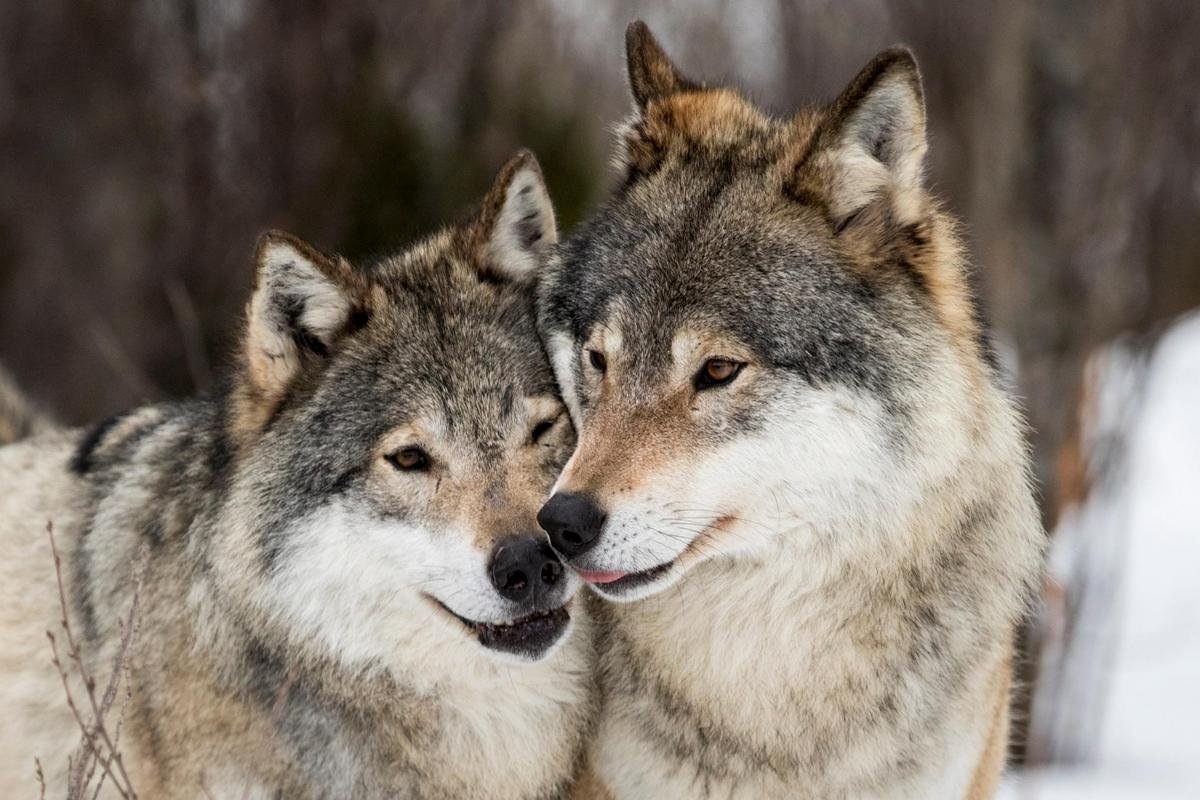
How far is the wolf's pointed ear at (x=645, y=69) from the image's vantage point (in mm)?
4305

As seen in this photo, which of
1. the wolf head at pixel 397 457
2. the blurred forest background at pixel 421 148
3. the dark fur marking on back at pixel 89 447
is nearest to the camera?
the wolf head at pixel 397 457

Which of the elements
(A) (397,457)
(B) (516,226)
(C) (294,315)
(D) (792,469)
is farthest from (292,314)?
(D) (792,469)

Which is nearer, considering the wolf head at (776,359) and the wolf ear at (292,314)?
the wolf head at (776,359)

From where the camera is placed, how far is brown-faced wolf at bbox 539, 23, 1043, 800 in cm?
355

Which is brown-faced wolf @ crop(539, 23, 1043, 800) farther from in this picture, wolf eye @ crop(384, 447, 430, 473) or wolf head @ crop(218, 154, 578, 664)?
wolf eye @ crop(384, 447, 430, 473)

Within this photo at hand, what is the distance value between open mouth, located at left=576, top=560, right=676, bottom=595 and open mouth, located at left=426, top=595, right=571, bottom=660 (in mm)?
234

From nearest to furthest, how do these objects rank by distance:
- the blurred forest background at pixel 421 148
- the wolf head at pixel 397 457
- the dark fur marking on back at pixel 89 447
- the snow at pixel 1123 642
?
the wolf head at pixel 397 457
the dark fur marking on back at pixel 89 447
the snow at pixel 1123 642
the blurred forest background at pixel 421 148

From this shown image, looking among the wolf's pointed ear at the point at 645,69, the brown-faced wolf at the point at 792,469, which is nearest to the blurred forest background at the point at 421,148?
the brown-faced wolf at the point at 792,469

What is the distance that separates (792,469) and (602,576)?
56 centimetres

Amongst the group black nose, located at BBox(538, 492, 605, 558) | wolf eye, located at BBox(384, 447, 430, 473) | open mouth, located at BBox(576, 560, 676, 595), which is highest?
wolf eye, located at BBox(384, 447, 430, 473)

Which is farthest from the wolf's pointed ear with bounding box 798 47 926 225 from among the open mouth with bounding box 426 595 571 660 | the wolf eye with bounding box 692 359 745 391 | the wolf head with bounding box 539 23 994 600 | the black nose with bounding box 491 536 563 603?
the open mouth with bounding box 426 595 571 660

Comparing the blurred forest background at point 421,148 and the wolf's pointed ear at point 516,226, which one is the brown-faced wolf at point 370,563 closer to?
the wolf's pointed ear at point 516,226

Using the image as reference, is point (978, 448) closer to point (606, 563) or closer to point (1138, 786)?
point (606, 563)

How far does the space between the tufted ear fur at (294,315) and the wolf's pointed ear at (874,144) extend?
1389mm
